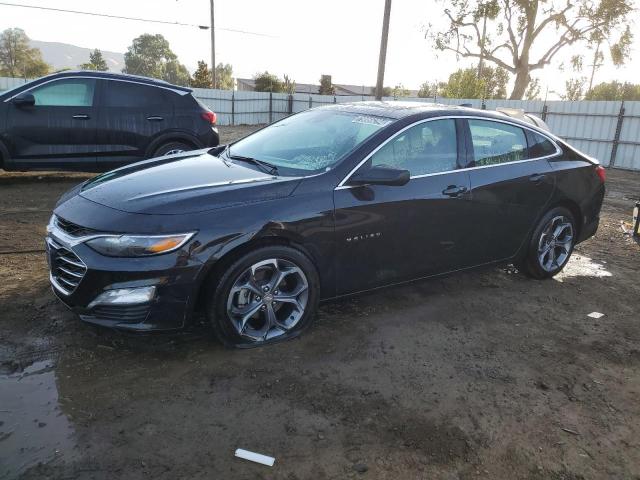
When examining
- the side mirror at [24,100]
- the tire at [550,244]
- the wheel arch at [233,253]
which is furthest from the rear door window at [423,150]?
the side mirror at [24,100]

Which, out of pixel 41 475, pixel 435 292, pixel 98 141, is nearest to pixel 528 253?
pixel 435 292

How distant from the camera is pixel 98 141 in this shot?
766 centimetres

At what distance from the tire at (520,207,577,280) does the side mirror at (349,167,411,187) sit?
6.43 ft

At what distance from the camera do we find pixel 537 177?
187 inches

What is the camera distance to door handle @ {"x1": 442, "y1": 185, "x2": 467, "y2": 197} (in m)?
4.12

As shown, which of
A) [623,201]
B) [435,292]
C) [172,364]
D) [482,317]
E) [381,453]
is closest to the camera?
[381,453]

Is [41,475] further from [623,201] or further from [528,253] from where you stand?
[623,201]

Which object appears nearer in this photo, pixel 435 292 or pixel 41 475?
pixel 41 475

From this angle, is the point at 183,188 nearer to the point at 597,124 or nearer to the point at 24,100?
the point at 24,100

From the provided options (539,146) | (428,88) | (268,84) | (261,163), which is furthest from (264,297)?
(428,88)

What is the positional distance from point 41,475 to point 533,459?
231 cm

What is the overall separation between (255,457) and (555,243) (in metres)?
3.89

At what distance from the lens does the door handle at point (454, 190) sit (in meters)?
4.12

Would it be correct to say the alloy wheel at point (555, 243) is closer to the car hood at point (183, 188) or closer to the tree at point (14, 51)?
the car hood at point (183, 188)
